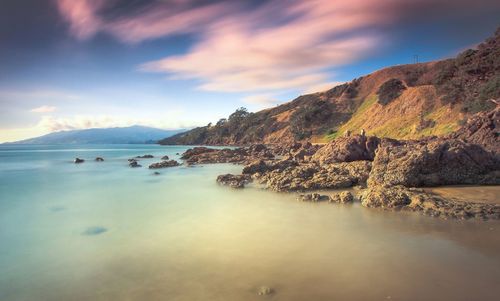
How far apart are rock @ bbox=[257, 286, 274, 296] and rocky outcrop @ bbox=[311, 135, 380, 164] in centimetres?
1733

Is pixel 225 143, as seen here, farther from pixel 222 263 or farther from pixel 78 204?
pixel 222 263

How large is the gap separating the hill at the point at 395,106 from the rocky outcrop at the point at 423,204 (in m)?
25.9

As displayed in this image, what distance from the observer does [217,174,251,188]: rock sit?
1864 cm

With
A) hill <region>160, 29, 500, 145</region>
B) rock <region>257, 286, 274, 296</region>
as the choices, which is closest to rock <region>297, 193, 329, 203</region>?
rock <region>257, 286, 274, 296</region>

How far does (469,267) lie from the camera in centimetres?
659

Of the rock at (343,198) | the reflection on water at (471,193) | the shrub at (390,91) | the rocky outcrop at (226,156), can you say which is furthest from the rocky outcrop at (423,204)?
the shrub at (390,91)

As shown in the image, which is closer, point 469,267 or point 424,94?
point 469,267

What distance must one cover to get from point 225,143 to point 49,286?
108 metres

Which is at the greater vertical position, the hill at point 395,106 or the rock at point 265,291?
the hill at point 395,106

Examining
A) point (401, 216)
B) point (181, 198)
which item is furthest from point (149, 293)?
point (181, 198)

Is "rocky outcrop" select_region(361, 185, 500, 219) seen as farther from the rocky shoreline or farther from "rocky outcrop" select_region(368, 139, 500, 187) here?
"rocky outcrop" select_region(368, 139, 500, 187)

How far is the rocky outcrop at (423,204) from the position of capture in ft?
32.9

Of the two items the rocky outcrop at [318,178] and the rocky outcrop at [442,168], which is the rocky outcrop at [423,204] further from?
the rocky outcrop at [318,178]

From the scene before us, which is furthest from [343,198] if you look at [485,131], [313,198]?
[485,131]
